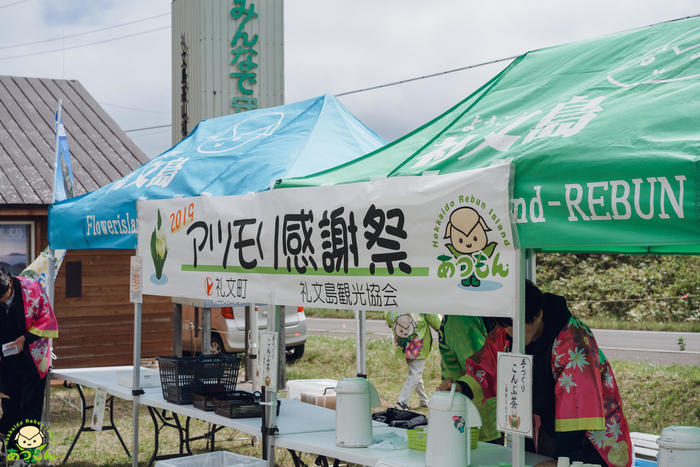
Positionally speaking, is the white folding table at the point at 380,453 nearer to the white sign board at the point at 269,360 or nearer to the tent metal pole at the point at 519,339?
the white sign board at the point at 269,360

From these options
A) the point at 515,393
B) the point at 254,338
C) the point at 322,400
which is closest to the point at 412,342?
the point at 254,338

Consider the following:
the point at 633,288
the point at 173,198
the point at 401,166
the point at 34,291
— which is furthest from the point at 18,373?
the point at 633,288

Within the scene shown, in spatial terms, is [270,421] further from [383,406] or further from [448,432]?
[383,406]

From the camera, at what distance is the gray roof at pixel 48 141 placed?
1195cm

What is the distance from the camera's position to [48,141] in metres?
13.2

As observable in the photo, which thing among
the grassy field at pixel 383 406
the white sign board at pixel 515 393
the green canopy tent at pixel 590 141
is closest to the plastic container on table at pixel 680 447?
the white sign board at pixel 515 393

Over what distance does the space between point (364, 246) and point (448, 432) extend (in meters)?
0.97

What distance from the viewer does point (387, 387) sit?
1191 cm

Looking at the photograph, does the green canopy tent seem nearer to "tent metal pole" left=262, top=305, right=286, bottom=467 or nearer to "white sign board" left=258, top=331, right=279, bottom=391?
"white sign board" left=258, top=331, right=279, bottom=391

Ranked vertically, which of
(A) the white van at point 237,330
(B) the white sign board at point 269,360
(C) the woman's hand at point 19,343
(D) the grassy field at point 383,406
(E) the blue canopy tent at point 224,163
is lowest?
(D) the grassy field at point 383,406

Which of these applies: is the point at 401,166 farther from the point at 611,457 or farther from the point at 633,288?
the point at 633,288

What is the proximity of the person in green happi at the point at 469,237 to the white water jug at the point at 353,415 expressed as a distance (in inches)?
44.5

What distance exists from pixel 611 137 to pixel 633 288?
22474 mm

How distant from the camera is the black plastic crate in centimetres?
573
